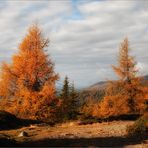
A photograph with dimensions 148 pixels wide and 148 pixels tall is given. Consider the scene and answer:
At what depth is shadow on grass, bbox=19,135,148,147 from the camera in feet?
74.0

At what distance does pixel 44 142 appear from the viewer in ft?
77.7

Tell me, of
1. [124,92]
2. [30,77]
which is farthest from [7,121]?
[124,92]

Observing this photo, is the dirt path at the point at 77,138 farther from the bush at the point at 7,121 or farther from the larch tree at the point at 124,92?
the larch tree at the point at 124,92

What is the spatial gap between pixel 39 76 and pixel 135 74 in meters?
13.1

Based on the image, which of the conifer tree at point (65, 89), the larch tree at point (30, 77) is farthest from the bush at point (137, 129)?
the conifer tree at point (65, 89)

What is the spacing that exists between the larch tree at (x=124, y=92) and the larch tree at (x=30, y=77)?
9038 mm

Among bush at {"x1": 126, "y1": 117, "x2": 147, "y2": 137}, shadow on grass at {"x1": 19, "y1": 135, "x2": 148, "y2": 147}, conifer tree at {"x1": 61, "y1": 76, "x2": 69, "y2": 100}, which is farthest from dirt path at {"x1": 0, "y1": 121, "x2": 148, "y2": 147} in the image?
conifer tree at {"x1": 61, "y1": 76, "x2": 69, "y2": 100}

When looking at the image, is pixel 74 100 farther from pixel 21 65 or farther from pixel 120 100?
pixel 21 65

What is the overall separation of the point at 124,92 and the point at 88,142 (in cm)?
2562

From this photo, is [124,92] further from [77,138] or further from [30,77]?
[77,138]

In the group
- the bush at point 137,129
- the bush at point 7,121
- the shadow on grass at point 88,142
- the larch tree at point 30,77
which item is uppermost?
the larch tree at point 30,77

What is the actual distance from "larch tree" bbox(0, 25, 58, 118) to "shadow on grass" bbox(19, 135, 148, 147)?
1545 centimetres

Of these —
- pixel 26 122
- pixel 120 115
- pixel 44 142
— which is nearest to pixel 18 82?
pixel 26 122

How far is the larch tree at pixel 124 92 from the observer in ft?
156
